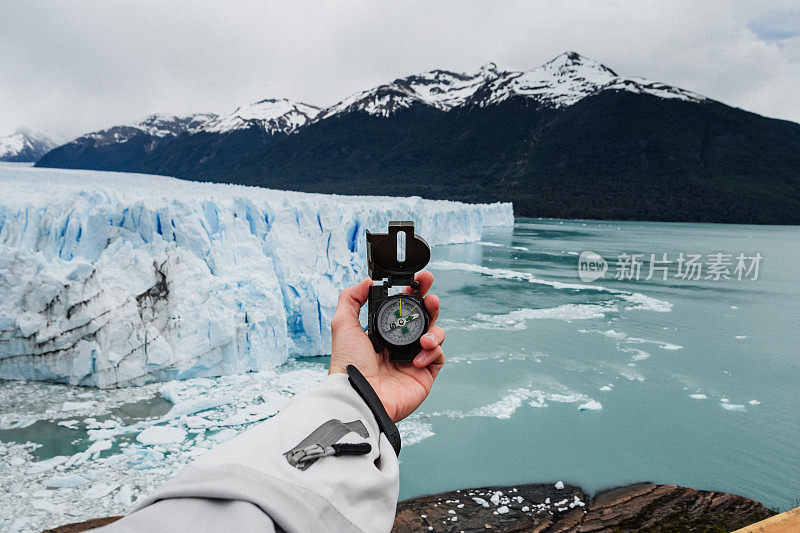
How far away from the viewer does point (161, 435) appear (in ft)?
13.9

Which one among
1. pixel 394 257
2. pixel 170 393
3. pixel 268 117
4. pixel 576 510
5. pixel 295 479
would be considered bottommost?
pixel 576 510

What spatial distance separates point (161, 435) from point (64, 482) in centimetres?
83

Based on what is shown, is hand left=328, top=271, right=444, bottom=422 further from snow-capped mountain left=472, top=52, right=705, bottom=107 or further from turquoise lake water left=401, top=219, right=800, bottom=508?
snow-capped mountain left=472, top=52, right=705, bottom=107

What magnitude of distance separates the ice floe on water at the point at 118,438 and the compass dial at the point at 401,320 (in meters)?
2.82

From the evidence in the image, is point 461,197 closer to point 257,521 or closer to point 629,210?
point 629,210

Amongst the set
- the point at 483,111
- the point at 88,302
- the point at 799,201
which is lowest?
the point at 88,302

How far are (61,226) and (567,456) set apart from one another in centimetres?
662

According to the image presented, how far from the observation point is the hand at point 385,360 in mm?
1512

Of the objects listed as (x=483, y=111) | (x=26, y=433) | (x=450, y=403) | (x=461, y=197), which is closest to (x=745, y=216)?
(x=461, y=197)

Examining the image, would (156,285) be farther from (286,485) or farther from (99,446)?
(286,485)

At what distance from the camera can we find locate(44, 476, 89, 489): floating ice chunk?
3480 millimetres

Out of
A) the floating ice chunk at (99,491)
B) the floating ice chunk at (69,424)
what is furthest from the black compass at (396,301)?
the floating ice chunk at (69,424)

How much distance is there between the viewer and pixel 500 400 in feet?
18.6

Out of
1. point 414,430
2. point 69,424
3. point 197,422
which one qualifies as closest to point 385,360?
point 414,430
